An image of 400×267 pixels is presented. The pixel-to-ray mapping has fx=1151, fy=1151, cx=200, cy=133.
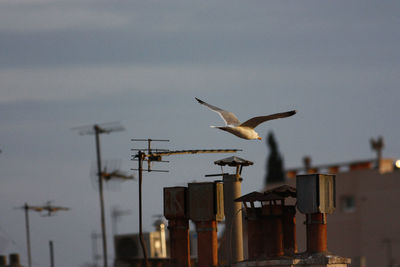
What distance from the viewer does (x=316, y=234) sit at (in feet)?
194

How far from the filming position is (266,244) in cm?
5962

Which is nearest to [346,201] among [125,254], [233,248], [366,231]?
[366,231]

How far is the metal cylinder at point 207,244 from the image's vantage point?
62750 millimetres

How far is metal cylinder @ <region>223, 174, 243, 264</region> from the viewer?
211ft

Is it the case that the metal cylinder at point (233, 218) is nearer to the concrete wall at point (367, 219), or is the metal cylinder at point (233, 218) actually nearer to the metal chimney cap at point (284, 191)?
the metal chimney cap at point (284, 191)

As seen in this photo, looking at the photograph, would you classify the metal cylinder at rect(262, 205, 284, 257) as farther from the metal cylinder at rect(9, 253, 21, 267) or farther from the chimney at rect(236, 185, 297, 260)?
the metal cylinder at rect(9, 253, 21, 267)

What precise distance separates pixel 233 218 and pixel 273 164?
3833 inches

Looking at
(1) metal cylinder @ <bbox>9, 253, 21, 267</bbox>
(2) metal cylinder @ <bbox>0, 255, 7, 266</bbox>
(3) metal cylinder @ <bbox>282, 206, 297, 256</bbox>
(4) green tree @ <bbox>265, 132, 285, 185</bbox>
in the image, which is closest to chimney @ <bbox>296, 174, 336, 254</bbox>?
(3) metal cylinder @ <bbox>282, 206, 297, 256</bbox>

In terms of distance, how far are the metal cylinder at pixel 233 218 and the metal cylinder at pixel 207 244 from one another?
5.48 feet

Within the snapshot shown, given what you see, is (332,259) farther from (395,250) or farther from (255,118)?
(395,250)

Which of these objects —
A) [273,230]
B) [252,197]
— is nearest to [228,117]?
[252,197]

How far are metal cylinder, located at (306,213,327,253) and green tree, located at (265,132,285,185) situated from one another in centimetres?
9556

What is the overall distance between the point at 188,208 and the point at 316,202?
818 centimetres

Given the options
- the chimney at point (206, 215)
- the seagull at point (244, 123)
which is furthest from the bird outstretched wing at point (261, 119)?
the chimney at point (206, 215)
